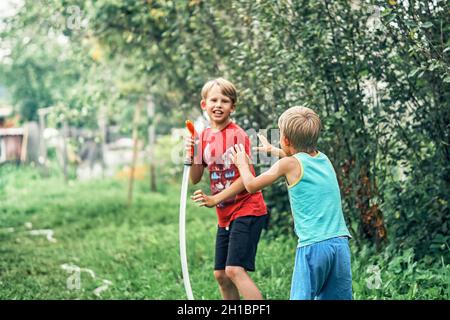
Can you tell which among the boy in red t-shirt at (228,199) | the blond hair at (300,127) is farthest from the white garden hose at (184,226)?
the blond hair at (300,127)

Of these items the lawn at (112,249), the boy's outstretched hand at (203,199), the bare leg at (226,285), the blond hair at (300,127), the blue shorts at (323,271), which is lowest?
the lawn at (112,249)

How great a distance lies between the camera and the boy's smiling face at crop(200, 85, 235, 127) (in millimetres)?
4391

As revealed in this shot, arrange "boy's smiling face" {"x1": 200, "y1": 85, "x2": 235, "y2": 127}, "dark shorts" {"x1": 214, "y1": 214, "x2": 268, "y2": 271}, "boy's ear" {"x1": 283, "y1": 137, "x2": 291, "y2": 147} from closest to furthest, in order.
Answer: "boy's ear" {"x1": 283, "y1": 137, "x2": 291, "y2": 147} < "dark shorts" {"x1": 214, "y1": 214, "x2": 268, "y2": 271} < "boy's smiling face" {"x1": 200, "y1": 85, "x2": 235, "y2": 127}

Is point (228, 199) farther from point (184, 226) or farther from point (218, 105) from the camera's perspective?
point (218, 105)

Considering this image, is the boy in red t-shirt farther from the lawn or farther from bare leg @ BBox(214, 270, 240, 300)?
the lawn

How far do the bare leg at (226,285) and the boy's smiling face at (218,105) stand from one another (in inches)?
33.3

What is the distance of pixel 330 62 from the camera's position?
227 inches

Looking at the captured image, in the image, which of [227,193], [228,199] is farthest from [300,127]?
[228,199]

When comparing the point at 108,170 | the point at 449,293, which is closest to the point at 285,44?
the point at 449,293

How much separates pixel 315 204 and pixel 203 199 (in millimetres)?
650

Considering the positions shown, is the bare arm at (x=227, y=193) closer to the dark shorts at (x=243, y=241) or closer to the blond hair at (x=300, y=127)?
the dark shorts at (x=243, y=241)

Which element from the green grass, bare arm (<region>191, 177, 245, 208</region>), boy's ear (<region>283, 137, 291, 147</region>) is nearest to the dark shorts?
bare arm (<region>191, 177, 245, 208</region>)

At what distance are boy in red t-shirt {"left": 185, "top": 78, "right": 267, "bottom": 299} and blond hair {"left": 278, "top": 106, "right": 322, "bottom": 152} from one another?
1.68ft

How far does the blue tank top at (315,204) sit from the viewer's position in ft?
12.4
